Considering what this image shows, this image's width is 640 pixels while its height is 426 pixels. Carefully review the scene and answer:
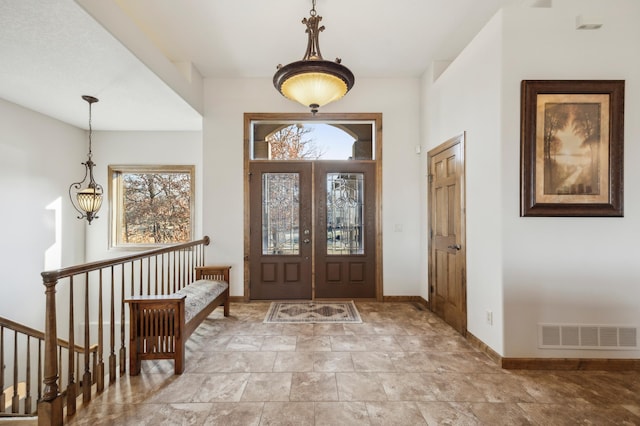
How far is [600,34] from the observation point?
257 cm

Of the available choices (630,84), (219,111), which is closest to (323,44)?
(219,111)

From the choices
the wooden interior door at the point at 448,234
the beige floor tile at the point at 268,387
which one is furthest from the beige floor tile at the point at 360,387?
the wooden interior door at the point at 448,234

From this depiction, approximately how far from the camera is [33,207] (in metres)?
4.16

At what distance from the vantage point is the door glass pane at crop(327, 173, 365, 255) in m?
4.57

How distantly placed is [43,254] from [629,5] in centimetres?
714

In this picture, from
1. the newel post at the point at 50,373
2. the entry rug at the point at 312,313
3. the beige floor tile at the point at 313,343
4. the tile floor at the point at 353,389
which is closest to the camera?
the newel post at the point at 50,373

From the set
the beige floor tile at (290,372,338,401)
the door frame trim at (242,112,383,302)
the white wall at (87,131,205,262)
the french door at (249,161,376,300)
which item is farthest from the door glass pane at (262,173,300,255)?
the beige floor tile at (290,372,338,401)

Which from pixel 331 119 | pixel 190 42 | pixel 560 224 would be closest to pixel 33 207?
pixel 190 42

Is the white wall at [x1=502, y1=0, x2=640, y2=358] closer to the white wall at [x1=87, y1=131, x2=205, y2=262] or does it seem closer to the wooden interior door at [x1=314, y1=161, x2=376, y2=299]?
the wooden interior door at [x1=314, y1=161, x2=376, y2=299]

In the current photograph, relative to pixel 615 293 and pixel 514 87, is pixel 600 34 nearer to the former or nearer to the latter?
pixel 514 87

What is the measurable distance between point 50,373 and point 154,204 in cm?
370

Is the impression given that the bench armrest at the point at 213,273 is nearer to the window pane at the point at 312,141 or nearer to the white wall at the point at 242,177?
the white wall at the point at 242,177

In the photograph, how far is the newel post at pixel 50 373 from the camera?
6.08 feet

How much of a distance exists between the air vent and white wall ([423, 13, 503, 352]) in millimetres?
393
